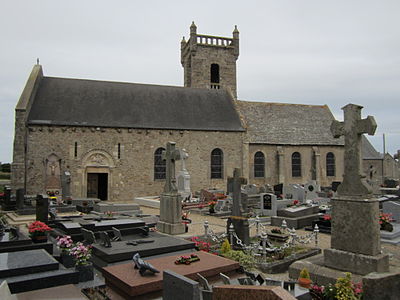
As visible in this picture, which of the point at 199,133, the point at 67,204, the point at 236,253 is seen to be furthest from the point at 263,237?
the point at 199,133

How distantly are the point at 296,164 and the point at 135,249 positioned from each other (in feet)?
72.4

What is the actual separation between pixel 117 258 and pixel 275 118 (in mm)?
23908

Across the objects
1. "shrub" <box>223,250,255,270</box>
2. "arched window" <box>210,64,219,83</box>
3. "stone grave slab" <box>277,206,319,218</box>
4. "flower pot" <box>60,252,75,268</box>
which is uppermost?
"arched window" <box>210,64,219,83</box>

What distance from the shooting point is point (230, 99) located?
2797cm

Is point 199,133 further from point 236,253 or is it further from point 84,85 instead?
point 236,253

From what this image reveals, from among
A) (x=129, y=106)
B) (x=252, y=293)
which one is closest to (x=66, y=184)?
(x=129, y=106)

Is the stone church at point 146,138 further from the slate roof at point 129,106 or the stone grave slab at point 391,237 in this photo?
the stone grave slab at point 391,237

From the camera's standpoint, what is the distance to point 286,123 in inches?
1113

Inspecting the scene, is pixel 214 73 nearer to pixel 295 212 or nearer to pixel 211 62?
pixel 211 62

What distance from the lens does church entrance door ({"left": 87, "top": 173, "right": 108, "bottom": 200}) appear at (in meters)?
21.7

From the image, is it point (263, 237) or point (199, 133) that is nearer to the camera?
point (263, 237)

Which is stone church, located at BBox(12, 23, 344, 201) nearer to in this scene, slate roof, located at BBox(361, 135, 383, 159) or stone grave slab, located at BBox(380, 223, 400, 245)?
slate roof, located at BBox(361, 135, 383, 159)

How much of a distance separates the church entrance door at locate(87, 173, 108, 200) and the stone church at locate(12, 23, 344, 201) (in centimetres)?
7

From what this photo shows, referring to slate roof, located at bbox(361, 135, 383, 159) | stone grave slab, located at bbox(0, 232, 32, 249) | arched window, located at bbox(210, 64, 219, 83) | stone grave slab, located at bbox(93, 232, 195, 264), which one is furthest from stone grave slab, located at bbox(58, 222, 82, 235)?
slate roof, located at bbox(361, 135, 383, 159)
